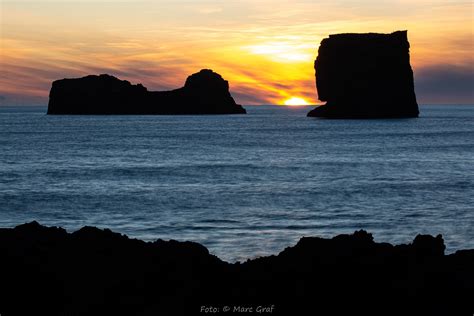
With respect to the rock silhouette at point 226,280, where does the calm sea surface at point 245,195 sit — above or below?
below

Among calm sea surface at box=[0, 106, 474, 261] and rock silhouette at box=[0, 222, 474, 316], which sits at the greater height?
rock silhouette at box=[0, 222, 474, 316]

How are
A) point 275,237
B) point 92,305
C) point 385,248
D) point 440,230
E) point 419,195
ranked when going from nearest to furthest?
point 92,305 → point 385,248 → point 275,237 → point 440,230 → point 419,195

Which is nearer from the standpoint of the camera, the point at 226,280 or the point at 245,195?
the point at 226,280

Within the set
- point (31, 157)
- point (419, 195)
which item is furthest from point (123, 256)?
point (31, 157)

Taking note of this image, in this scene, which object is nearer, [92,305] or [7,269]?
[92,305]

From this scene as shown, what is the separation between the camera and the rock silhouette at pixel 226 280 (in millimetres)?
12516

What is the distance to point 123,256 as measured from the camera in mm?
14633

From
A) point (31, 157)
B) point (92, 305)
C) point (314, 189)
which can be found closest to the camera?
point (92, 305)

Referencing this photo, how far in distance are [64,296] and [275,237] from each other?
53.6 ft

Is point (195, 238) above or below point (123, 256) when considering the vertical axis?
below

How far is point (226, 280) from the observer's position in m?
14.1

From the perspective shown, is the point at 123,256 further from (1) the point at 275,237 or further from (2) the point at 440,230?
(2) the point at 440,230

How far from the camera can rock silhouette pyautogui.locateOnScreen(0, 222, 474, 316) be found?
1252cm

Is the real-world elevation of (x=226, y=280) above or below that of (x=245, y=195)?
above
